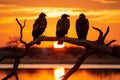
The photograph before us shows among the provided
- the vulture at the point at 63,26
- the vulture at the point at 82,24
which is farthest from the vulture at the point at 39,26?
the vulture at the point at 82,24

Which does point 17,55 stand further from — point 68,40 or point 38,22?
point 68,40

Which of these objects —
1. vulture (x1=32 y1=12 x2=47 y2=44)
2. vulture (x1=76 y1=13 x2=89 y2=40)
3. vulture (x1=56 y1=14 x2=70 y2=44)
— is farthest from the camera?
vulture (x1=32 y1=12 x2=47 y2=44)

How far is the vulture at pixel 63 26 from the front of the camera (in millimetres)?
15352

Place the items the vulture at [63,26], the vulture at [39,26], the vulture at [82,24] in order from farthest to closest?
the vulture at [39,26]
the vulture at [82,24]
the vulture at [63,26]

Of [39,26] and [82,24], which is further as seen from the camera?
[39,26]

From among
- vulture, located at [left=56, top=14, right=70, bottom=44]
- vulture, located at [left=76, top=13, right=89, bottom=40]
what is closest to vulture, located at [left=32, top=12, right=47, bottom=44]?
vulture, located at [left=56, top=14, right=70, bottom=44]

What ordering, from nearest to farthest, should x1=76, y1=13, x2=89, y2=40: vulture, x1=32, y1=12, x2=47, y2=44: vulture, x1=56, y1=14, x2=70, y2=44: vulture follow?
x1=56, y1=14, x2=70, y2=44: vulture
x1=76, y1=13, x2=89, y2=40: vulture
x1=32, y1=12, x2=47, y2=44: vulture

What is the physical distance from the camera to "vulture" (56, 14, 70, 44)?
15.4 meters

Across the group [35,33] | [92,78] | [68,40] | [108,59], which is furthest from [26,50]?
[108,59]

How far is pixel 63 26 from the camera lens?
15648mm

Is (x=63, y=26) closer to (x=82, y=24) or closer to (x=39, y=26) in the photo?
(x=82, y=24)

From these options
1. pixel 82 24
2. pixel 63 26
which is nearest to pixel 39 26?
pixel 63 26

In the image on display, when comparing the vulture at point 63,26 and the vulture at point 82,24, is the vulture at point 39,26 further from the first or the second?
the vulture at point 82,24

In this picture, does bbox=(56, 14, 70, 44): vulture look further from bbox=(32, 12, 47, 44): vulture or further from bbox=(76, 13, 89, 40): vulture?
bbox=(32, 12, 47, 44): vulture
